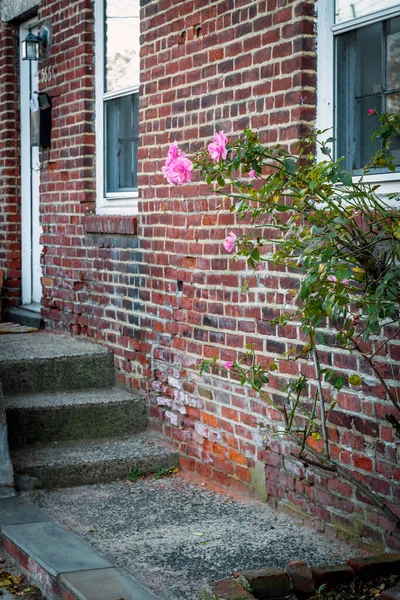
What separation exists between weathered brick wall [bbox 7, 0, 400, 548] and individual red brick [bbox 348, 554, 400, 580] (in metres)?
0.40

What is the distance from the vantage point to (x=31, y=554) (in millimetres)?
4160

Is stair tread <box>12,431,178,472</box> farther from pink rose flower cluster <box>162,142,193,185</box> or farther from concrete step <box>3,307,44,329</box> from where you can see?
pink rose flower cluster <box>162,142,193,185</box>

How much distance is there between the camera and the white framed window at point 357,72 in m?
4.16

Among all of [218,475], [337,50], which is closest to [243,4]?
[337,50]

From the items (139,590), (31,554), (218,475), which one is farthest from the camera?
(218,475)

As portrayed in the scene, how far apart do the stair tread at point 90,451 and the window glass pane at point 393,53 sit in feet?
8.98

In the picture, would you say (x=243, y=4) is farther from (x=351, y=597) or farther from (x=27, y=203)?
(x=27, y=203)

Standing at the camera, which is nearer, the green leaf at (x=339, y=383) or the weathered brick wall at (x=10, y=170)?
the green leaf at (x=339, y=383)

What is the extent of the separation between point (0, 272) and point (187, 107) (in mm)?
3616

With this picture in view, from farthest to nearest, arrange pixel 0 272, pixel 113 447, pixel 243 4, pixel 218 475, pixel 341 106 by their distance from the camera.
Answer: pixel 0 272 < pixel 113 447 < pixel 218 475 < pixel 243 4 < pixel 341 106

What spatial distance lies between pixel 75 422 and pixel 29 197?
130 inches

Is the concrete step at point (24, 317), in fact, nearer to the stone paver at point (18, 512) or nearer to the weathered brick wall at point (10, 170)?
the weathered brick wall at point (10, 170)

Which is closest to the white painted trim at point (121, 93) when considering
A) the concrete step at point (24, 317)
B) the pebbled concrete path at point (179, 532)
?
the concrete step at point (24, 317)

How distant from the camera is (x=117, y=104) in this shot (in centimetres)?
684
